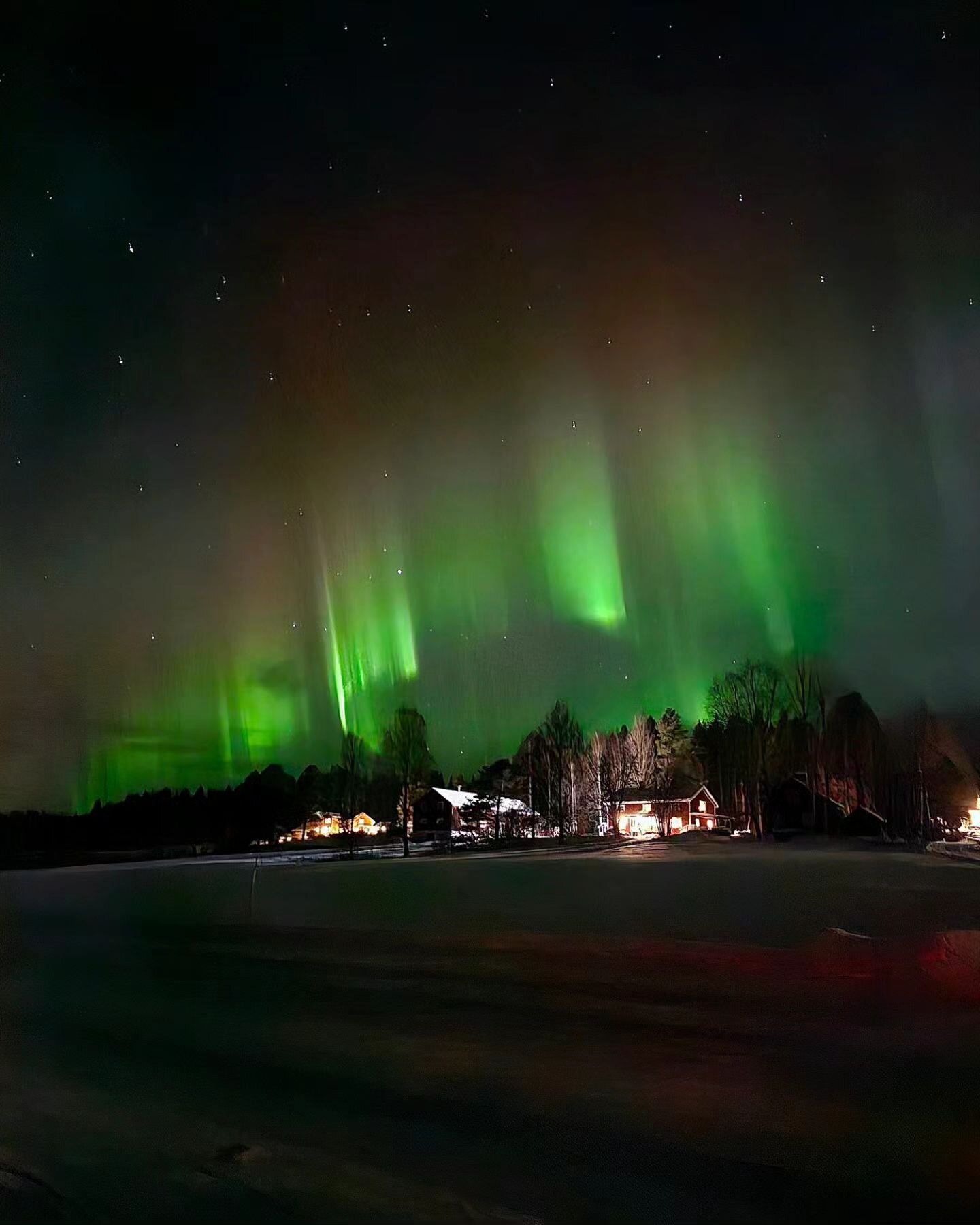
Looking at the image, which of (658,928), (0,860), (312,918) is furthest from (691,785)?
(0,860)

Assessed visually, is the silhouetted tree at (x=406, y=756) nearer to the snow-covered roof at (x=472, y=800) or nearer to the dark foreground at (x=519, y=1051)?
the snow-covered roof at (x=472, y=800)

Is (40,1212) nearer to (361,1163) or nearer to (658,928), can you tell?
(361,1163)

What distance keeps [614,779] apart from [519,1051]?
4823 mm

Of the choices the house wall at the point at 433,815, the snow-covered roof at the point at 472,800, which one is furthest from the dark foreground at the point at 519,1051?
the snow-covered roof at the point at 472,800

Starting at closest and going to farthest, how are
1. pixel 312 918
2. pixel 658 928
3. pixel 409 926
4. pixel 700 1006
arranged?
pixel 700 1006
pixel 658 928
pixel 409 926
pixel 312 918

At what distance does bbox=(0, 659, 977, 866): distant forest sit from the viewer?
27.2 feet

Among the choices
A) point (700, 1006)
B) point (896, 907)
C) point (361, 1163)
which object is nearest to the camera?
point (361, 1163)

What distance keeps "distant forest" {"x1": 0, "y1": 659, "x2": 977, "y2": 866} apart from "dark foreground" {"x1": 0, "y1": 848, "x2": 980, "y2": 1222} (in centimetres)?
56

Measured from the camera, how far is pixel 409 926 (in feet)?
32.4

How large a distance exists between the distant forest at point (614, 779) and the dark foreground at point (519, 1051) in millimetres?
564

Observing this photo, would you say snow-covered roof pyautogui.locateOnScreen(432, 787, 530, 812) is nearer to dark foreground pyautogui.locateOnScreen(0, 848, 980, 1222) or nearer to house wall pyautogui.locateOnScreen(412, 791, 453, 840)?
house wall pyautogui.locateOnScreen(412, 791, 453, 840)

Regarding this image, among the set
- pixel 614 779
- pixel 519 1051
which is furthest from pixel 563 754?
pixel 519 1051

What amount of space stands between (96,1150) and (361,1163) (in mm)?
1168

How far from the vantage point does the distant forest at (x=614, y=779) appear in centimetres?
830
